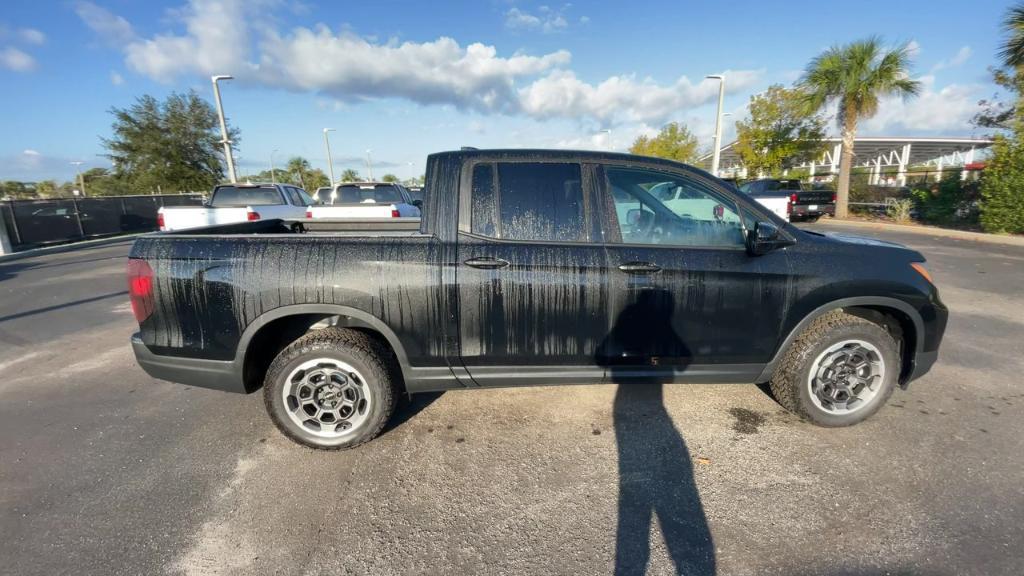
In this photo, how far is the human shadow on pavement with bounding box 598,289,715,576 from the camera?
6.51ft

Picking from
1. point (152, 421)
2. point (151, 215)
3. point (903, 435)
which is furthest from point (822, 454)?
point (151, 215)

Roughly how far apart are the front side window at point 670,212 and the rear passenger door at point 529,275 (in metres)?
0.25

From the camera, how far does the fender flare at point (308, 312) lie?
8.30ft

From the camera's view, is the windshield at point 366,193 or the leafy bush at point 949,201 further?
the leafy bush at point 949,201

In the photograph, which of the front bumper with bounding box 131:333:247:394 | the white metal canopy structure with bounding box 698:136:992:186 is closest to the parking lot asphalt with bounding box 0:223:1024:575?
the front bumper with bounding box 131:333:247:394

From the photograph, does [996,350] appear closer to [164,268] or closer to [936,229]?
[164,268]

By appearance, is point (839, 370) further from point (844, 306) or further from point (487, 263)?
point (487, 263)

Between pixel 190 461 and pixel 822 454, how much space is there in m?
4.00

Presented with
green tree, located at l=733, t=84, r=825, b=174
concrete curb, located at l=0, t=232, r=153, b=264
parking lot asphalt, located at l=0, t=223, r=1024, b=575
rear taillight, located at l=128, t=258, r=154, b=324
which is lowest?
parking lot asphalt, located at l=0, t=223, r=1024, b=575

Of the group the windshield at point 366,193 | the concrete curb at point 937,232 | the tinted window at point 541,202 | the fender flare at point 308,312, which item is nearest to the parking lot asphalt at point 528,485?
the fender flare at point 308,312

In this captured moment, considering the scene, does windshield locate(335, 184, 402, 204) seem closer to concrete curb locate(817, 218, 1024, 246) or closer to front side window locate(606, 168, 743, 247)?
front side window locate(606, 168, 743, 247)

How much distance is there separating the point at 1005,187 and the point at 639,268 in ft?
47.8

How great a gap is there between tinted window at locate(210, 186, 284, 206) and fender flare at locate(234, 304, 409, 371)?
943cm

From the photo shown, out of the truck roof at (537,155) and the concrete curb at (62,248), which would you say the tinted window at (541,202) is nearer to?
the truck roof at (537,155)
